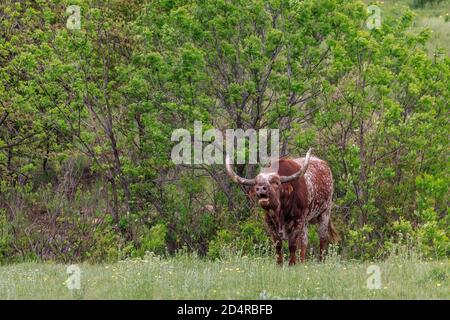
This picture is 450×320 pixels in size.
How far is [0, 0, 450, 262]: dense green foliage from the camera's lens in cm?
1822

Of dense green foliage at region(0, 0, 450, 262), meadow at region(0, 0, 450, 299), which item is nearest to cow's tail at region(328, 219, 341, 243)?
meadow at region(0, 0, 450, 299)

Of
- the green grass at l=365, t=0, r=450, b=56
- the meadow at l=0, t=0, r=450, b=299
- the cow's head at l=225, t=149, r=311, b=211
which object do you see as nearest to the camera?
the cow's head at l=225, t=149, r=311, b=211

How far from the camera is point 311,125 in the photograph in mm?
19547

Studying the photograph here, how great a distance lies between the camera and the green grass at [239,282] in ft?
31.7

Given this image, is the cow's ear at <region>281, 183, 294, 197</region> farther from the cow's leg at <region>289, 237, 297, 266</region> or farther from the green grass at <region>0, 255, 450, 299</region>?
the green grass at <region>0, 255, 450, 299</region>

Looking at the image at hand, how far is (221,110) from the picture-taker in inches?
758

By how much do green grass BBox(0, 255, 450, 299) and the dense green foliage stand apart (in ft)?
20.4

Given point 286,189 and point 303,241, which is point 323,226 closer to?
point 303,241

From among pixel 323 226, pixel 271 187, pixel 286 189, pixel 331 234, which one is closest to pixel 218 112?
pixel 331 234

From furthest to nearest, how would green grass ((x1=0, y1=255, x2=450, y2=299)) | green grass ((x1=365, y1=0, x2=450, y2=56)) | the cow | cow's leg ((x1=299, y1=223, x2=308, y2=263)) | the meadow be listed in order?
green grass ((x1=365, y1=0, x2=450, y2=56)) < the meadow < cow's leg ((x1=299, y1=223, x2=308, y2=263)) < the cow < green grass ((x1=0, y1=255, x2=450, y2=299))
